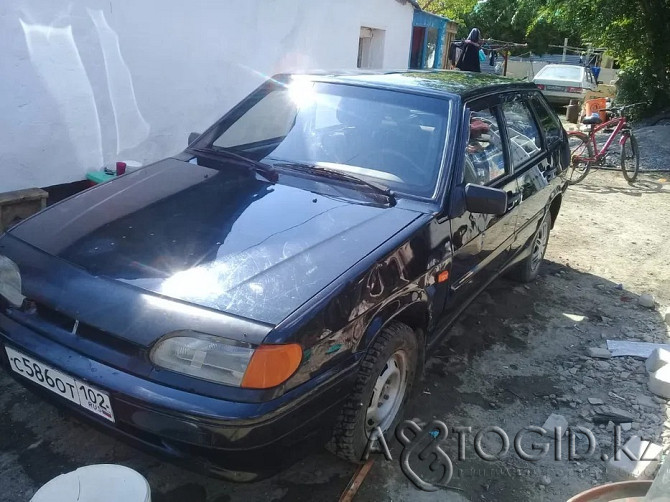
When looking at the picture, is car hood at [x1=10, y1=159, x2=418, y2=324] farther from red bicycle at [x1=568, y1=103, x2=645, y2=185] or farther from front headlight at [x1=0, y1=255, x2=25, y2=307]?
red bicycle at [x1=568, y1=103, x2=645, y2=185]

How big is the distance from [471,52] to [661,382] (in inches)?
399

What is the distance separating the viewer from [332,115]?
3.34 m

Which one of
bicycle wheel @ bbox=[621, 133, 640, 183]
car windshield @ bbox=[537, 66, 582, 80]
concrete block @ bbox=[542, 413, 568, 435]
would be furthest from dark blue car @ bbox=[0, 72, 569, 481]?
car windshield @ bbox=[537, 66, 582, 80]

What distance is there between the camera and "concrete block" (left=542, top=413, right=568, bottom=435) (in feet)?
10.2

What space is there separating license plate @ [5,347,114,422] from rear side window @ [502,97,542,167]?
9.41 feet

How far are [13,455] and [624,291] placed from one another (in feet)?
15.4

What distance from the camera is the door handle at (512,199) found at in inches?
143

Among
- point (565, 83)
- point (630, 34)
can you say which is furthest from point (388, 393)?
point (565, 83)

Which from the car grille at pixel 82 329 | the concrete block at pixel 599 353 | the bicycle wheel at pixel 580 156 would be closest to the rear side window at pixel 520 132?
the concrete block at pixel 599 353

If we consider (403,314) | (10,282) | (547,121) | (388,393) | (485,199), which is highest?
(547,121)

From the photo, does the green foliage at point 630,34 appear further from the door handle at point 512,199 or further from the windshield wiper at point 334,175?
the windshield wiper at point 334,175

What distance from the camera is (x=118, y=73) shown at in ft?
18.8

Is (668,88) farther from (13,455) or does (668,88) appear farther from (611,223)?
(13,455)

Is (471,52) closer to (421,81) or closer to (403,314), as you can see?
(421,81)
